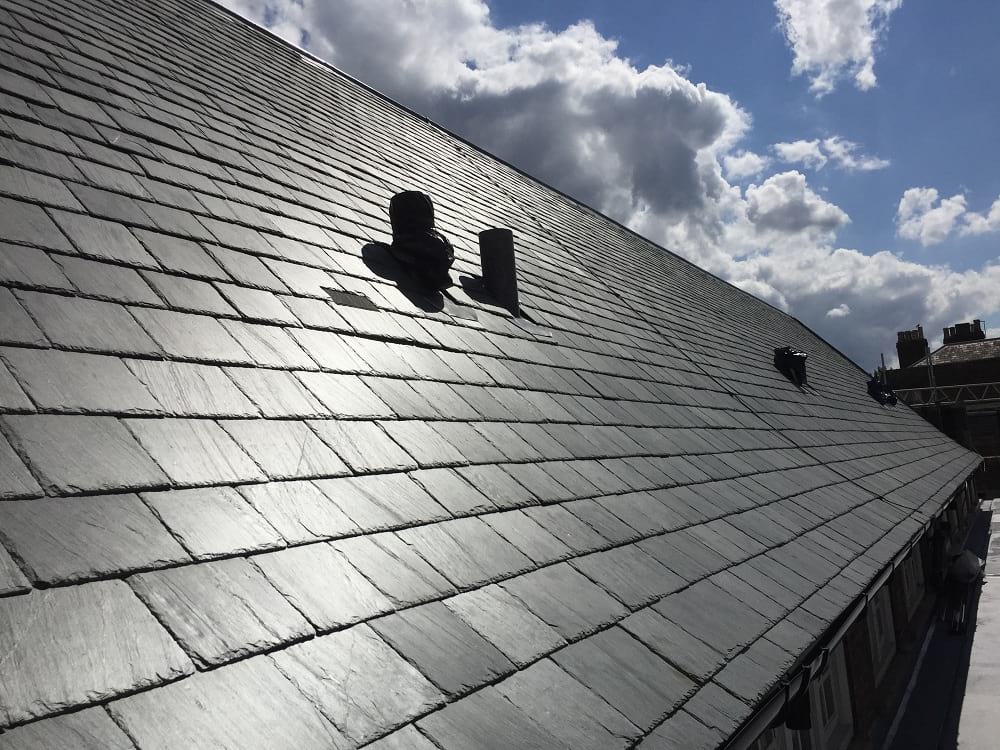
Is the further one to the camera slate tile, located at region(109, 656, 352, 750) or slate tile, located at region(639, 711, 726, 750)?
slate tile, located at region(639, 711, 726, 750)

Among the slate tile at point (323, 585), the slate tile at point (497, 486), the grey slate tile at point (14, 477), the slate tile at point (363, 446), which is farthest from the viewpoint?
the slate tile at point (497, 486)

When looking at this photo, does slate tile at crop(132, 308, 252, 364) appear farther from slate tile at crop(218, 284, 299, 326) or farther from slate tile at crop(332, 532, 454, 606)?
slate tile at crop(332, 532, 454, 606)

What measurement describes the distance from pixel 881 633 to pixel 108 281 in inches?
490

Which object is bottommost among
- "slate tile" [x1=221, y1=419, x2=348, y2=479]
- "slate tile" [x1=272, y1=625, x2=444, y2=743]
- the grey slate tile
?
"slate tile" [x1=272, y1=625, x2=444, y2=743]

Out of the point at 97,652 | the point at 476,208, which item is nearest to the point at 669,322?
the point at 476,208

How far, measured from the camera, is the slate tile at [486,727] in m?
1.86

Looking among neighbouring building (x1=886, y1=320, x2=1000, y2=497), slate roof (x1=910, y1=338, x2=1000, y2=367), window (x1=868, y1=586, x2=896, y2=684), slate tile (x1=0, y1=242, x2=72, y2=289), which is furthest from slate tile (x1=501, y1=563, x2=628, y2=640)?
slate roof (x1=910, y1=338, x2=1000, y2=367)

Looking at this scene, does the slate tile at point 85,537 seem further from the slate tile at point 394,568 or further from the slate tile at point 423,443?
→ the slate tile at point 423,443

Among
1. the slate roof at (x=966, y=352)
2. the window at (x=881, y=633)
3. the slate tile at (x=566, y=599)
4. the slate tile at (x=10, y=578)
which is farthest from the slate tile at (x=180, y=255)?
the slate roof at (x=966, y=352)

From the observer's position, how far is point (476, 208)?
823cm

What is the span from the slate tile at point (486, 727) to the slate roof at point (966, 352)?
5028 centimetres

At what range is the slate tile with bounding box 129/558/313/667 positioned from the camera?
1702 millimetres

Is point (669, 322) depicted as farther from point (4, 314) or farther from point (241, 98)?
point (4, 314)

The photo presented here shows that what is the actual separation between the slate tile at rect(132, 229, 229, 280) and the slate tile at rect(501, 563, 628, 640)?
202 centimetres
